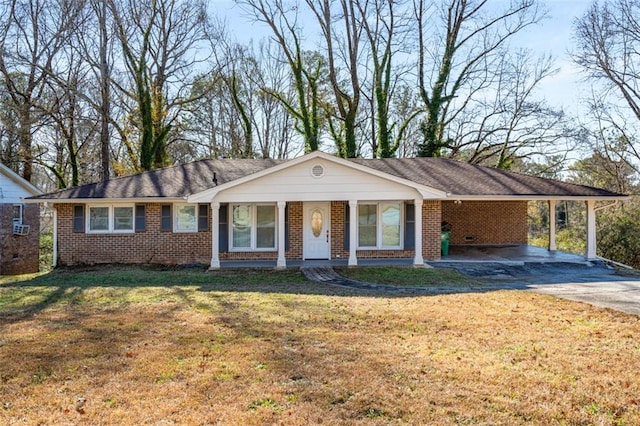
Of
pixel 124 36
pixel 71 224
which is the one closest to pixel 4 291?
pixel 71 224

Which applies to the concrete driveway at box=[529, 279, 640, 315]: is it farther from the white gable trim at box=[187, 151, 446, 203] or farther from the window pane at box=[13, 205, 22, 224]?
the window pane at box=[13, 205, 22, 224]

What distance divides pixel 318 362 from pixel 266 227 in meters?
10.9

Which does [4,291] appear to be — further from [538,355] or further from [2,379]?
[538,355]

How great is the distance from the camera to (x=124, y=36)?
2533cm

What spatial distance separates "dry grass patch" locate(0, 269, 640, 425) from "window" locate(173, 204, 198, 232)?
21.7ft

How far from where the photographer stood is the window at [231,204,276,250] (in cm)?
1584

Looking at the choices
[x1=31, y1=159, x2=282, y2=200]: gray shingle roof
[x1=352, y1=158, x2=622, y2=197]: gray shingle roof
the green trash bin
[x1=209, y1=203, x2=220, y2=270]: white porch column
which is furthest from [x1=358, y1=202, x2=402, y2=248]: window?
[x1=31, y1=159, x2=282, y2=200]: gray shingle roof

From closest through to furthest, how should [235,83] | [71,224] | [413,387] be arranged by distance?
[413,387] → [71,224] → [235,83]

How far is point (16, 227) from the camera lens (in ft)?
65.6

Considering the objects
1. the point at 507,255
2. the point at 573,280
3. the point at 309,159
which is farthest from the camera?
the point at 507,255

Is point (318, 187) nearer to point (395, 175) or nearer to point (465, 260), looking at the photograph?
point (395, 175)

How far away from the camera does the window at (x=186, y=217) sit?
15.6 metres

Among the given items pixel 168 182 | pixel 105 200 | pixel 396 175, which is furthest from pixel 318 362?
A: pixel 168 182

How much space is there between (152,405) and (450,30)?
94.8 feet
